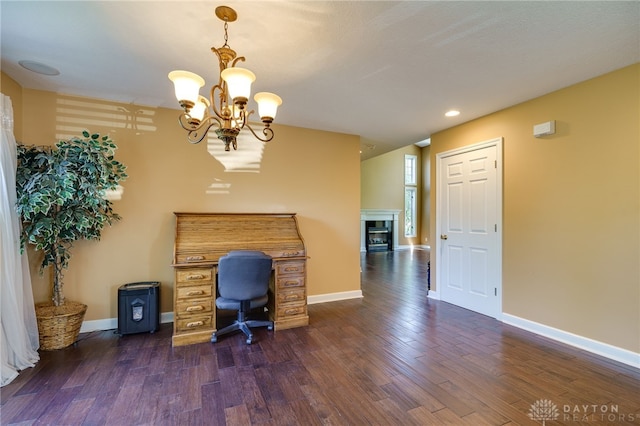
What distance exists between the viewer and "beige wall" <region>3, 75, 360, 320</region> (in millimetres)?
3064

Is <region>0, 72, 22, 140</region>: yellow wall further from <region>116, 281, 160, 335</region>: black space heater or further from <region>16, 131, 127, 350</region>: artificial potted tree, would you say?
<region>116, 281, 160, 335</region>: black space heater

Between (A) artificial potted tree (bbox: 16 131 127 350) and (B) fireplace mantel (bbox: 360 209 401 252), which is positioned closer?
(A) artificial potted tree (bbox: 16 131 127 350)

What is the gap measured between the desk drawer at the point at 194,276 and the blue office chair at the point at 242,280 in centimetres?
22

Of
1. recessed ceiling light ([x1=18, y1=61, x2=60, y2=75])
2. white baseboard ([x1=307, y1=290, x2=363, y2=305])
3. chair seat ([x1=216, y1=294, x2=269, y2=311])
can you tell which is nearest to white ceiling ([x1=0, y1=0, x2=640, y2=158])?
recessed ceiling light ([x1=18, y1=61, x2=60, y2=75])

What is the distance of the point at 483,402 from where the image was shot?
1919 millimetres

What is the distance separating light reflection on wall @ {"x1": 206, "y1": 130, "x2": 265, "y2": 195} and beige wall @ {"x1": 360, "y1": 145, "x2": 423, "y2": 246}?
21.0 ft

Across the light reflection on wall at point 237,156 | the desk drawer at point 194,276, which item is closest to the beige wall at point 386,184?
the light reflection on wall at point 237,156

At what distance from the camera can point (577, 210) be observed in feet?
8.99

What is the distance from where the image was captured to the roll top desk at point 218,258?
111 inches

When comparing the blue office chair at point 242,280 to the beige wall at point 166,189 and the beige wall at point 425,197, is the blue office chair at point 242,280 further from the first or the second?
the beige wall at point 425,197

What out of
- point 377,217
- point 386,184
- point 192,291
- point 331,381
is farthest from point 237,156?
point 386,184

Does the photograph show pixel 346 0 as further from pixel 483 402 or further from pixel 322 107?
pixel 483 402

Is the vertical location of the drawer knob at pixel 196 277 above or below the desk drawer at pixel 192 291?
above

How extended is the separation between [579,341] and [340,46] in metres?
3.49
